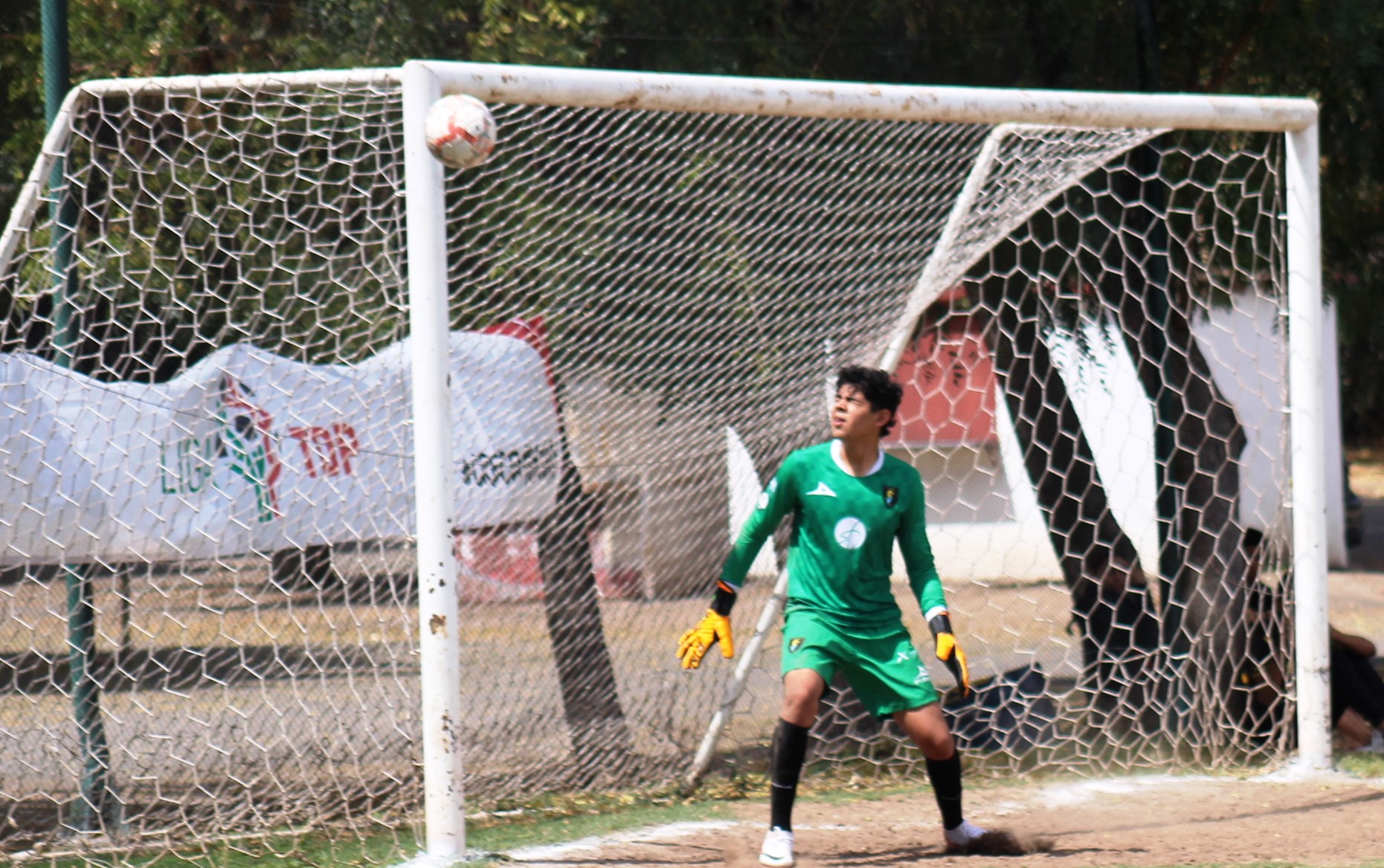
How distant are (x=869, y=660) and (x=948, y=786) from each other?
0.51 metres

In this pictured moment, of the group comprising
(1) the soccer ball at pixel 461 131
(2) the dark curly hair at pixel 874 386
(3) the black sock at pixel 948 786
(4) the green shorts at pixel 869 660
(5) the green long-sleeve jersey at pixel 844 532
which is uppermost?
(1) the soccer ball at pixel 461 131

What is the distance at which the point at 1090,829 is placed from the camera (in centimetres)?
528

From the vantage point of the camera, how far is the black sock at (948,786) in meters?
4.88

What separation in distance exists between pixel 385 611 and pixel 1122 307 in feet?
12.7

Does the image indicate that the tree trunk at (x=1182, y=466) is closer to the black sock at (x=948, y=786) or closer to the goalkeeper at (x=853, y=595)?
the black sock at (x=948, y=786)

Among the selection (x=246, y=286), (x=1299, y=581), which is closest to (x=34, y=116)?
(x=246, y=286)

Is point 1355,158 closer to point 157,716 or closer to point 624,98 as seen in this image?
point 624,98

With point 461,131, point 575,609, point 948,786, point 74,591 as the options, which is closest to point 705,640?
point 948,786

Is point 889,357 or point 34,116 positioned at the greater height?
point 34,116

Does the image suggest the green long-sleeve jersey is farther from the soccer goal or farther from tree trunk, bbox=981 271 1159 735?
tree trunk, bbox=981 271 1159 735

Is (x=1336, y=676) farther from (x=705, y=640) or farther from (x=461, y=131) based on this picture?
(x=461, y=131)

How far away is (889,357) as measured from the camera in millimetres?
6082

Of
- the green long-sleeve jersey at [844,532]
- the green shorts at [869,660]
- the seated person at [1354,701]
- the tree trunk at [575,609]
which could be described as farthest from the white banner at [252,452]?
the seated person at [1354,701]

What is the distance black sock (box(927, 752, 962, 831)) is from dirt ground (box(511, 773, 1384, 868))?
126mm
